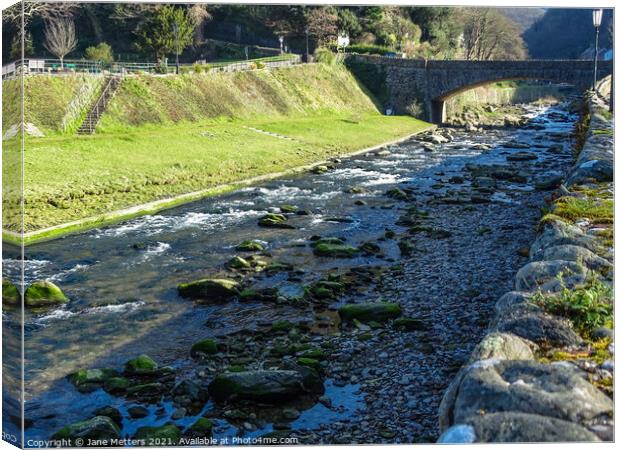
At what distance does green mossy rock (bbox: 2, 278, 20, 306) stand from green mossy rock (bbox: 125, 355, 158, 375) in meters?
5.40

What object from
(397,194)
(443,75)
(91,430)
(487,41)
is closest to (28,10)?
(91,430)

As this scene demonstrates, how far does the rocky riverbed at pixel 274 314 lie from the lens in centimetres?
1230

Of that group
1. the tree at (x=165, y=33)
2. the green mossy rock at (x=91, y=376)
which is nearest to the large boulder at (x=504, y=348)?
the green mossy rock at (x=91, y=376)

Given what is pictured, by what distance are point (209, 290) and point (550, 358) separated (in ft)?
41.7

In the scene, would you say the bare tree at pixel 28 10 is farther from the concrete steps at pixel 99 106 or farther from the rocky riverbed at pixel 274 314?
the concrete steps at pixel 99 106

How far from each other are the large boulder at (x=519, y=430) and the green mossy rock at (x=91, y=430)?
6355mm

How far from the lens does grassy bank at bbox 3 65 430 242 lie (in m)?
28.9

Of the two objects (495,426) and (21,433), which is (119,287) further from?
(495,426)

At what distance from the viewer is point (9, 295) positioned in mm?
9312

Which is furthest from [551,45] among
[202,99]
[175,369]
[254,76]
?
[175,369]

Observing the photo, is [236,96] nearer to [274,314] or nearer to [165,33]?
[165,33]

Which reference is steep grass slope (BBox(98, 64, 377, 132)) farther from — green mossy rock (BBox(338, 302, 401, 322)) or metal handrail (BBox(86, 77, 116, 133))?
green mossy rock (BBox(338, 302, 401, 322))

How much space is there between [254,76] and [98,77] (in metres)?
19.5

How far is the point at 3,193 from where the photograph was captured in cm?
951
